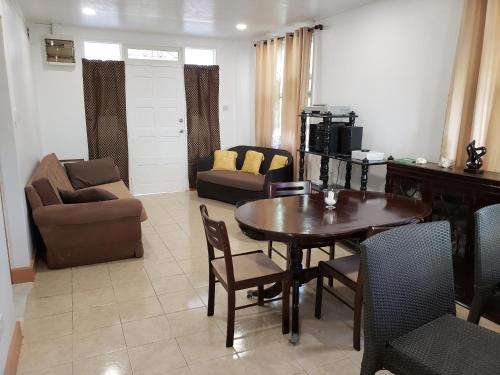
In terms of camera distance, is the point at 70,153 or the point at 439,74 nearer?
the point at 439,74

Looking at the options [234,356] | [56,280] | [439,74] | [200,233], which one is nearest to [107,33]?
[200,233]

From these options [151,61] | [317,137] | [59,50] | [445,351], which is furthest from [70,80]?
[445,351]

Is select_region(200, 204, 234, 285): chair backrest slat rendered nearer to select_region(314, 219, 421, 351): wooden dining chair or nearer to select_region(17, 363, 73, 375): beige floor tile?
select_region(314, 219, 421, 351): wooden dining chair

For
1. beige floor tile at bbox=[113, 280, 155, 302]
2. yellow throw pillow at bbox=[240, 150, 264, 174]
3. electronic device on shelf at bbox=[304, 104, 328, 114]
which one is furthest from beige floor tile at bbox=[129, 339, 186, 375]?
yellow throw pillow at bbox=[240, 150, 264, 174]

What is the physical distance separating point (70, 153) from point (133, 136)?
0.98 m

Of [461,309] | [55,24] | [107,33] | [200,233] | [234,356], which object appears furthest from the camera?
[107,33]

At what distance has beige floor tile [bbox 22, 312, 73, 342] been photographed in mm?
2410

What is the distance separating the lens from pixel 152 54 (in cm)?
605

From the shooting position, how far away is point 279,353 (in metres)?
2.27

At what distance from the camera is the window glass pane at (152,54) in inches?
233

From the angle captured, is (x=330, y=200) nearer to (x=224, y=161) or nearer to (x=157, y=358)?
(x=157, y=358)

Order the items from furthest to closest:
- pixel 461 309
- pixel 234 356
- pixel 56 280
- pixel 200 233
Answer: pixel 200 233 → pixel 56 280 → pixel 461 309 → pixel 234 356

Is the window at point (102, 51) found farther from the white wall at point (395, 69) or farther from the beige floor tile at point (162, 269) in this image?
the beige floor tile at point (162, 269)

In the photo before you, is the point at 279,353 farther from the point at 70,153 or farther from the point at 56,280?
the point at 70,153
